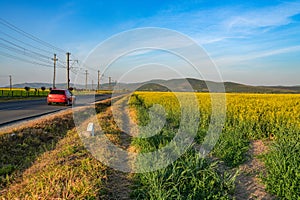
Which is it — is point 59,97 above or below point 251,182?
above

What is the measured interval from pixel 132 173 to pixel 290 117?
7432 millimetres

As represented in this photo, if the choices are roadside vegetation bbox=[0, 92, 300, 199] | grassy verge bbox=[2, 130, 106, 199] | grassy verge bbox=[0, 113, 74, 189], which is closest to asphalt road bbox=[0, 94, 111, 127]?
grassy verge bbox=[0, 113, 74, 189]

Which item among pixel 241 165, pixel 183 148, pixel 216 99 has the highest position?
pixel 216 99

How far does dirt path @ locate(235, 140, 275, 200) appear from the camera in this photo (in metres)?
4.82

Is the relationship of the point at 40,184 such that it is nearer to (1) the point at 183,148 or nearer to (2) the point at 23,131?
(1) the point at 183,148

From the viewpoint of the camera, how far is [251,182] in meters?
5.47

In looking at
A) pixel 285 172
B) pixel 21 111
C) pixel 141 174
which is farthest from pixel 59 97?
pixel 285 172

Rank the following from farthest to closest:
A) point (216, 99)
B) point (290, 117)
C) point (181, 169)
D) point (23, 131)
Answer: point (216, 99) < point (290, 117) < point (23, 131) < point (181, 169)

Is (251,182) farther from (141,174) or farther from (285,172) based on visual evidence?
(141,174)

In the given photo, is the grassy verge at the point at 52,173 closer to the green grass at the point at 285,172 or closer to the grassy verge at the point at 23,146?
the grassy verge at the point at 23,146

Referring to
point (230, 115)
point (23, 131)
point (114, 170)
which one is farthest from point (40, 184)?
point (230, 115)

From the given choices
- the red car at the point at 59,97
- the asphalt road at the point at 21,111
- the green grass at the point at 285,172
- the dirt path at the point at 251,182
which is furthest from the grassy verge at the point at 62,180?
the red car at the point at 59,97

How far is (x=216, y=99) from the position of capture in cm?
1301

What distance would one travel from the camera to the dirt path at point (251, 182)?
4816mm
